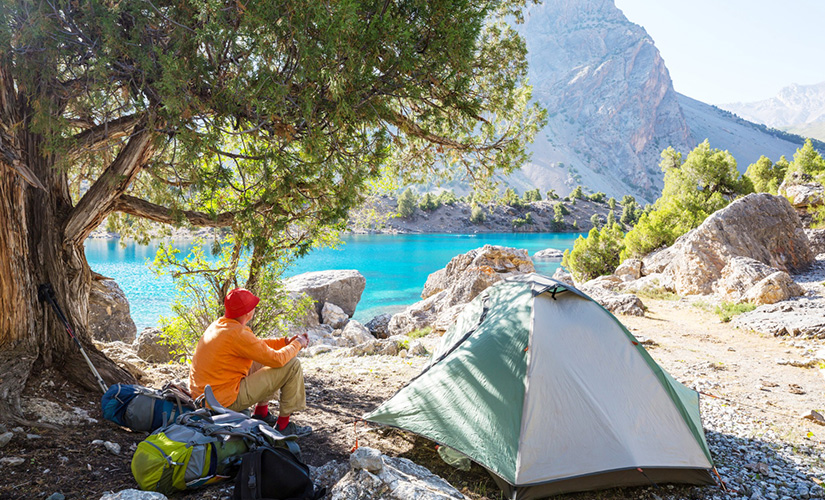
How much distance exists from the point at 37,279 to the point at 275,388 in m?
2.65

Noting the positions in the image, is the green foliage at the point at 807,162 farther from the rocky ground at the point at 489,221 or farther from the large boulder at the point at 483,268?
the rocky ground at the point at 489,221

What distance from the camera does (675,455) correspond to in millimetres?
4066

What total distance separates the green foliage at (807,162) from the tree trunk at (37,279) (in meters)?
33.3

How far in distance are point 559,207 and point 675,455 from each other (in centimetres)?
8514

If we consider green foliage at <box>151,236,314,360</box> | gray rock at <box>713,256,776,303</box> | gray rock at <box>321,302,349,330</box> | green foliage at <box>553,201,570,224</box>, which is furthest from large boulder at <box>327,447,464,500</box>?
green foliage at <box>553,201,570,224</box>

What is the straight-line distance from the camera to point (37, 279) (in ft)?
15.4

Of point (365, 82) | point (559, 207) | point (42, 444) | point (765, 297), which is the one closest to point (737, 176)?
point (765, 297)

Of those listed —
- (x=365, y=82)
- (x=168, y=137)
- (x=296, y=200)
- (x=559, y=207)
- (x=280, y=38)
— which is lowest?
(x=559, y=207)

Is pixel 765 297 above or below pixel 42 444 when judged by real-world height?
below

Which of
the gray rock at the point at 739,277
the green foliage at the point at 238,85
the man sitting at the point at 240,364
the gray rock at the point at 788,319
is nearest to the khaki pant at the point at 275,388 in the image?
the man sitting at the point at 240,364

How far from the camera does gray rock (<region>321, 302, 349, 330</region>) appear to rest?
18422 mm

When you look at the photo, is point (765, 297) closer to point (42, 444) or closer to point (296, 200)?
point (296, 200)

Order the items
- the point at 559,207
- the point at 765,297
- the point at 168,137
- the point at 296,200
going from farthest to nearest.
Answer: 1. the point at 559,207
2. the point at 765,297
3. the point at 296,200
4. the point at 168,137

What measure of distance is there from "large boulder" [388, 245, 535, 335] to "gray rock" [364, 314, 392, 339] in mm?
536
